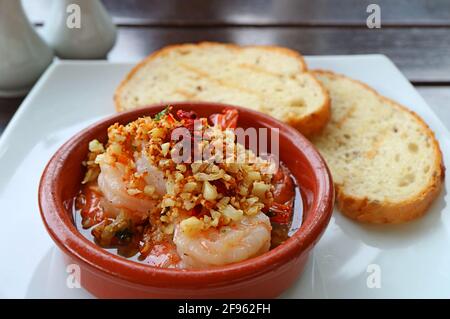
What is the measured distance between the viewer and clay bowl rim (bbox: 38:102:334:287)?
4.85 ft

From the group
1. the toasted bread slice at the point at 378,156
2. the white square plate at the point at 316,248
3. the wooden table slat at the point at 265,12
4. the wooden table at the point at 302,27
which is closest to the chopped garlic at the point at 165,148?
the white square plate at the point at 316,248

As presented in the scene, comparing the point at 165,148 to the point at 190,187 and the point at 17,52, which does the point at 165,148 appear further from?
the point at 17,52

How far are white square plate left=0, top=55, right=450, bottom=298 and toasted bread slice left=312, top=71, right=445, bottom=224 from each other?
0.25 ft

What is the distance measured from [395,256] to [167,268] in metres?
0.82

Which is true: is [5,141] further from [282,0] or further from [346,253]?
[282,0]

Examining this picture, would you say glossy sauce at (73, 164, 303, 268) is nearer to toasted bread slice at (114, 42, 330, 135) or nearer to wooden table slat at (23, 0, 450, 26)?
toasted bread slice at (114, 42, 330, 135)

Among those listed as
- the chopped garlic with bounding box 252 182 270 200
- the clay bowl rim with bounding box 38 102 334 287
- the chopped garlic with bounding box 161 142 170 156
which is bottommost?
the clay bowl rim with bounding box 38 102 334 287

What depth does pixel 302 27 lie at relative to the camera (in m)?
3.80

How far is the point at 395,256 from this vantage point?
1854 millimetres

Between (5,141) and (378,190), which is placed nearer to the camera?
(378,190)

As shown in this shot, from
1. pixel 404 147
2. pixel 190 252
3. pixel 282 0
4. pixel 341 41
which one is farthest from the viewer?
pixel 282 0

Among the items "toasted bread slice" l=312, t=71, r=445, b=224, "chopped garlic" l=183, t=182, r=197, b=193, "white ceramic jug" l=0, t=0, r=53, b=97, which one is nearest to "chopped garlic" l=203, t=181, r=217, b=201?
"chopped garlic" l=183, t=182, r=197, b=193

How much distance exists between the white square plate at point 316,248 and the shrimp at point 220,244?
0.83ft

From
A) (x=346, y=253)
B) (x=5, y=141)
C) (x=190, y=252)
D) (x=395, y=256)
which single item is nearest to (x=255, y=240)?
(x=190, y=252)
